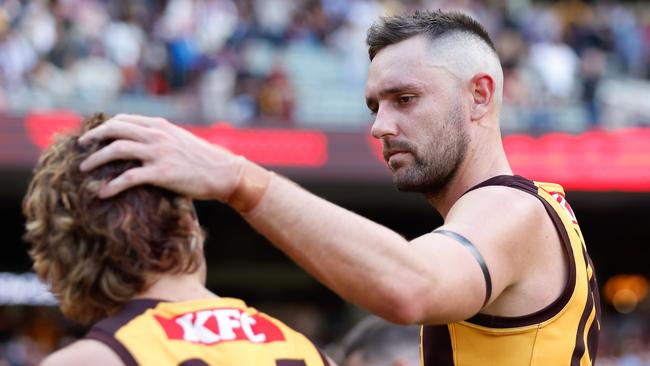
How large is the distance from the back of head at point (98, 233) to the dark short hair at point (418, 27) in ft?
3.59

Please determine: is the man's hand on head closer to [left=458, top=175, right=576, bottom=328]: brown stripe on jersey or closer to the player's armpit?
the player's armpit

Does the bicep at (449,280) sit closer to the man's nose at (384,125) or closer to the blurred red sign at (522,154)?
the man's nose at (384,125)

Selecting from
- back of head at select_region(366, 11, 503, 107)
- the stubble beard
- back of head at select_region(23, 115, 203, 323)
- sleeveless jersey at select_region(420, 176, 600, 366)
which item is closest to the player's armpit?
sleeveless jersey at select_region(420, 176, 600, 366)

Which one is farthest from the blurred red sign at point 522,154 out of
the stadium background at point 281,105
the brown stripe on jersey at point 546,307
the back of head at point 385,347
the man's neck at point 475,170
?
the brown stripe on jersey at point 546,307

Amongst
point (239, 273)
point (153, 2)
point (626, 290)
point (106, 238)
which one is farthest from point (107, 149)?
point (626, 290)

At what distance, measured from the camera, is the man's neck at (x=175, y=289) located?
240 cm

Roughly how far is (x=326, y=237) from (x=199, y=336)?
38 centimetres

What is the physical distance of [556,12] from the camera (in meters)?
20.7

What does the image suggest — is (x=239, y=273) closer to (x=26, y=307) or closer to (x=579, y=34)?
(x=26, y=307)

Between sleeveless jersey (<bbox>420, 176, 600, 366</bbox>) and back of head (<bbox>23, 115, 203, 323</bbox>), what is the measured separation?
0.95 m

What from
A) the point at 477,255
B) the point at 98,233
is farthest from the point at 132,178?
the point at 477,255

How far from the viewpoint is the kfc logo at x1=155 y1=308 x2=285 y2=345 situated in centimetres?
232

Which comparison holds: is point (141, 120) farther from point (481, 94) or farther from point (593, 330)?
point (593, 330)

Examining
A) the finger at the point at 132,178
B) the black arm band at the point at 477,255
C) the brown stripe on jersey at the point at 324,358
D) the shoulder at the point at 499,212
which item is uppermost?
the finger at the point at 132,178
